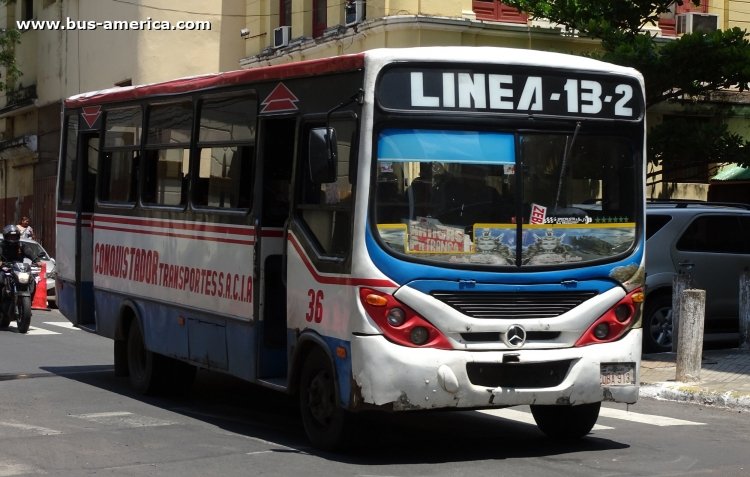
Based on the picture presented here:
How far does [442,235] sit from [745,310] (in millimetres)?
7784

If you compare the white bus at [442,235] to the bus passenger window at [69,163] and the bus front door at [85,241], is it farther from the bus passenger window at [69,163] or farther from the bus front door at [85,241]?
the bus passenger window at [69,163]

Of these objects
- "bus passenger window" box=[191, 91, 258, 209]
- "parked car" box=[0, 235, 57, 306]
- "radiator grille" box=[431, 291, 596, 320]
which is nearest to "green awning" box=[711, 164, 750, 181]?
"parked car" box=[0, 235, 57, 306]

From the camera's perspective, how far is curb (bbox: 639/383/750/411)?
1275 cm

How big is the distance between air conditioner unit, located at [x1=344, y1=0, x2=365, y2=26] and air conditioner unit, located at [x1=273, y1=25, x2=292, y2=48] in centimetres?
312

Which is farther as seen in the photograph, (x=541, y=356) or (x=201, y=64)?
(x=201, y=64)

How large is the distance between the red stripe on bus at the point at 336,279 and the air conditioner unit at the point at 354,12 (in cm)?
1838

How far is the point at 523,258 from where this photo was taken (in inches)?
370

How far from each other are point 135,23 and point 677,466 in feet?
100

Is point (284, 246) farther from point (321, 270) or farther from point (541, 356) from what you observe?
point (541, 356)

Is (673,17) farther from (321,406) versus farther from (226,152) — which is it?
(321,406)

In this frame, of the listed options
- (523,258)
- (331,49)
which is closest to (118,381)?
(523,258)

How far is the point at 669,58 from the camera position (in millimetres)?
21547

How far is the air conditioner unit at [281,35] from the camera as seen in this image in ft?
103

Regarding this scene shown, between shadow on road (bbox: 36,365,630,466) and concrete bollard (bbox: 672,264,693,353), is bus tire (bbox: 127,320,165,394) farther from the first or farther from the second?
concrete bollard (bbox: 672,264,693,353)
